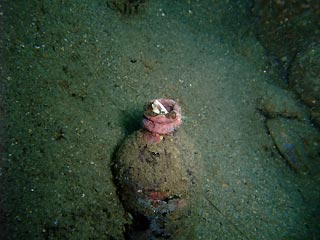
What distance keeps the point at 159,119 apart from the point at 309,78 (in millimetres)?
3139

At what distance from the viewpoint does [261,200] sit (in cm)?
342

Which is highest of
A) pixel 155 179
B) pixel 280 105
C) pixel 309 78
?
pixel 309 78

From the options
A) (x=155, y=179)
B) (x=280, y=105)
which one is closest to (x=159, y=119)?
(x=155, y=179)

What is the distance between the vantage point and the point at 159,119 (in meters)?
2.52

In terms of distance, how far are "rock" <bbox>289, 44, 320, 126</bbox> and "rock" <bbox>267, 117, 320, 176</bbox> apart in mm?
279

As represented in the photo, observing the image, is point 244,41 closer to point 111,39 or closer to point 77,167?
point 111,39

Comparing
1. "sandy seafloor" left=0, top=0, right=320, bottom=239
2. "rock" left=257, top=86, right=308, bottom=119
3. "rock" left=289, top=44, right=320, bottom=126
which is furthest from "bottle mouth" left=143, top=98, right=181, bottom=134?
"rock" left=289, top=44, right=320, bottom=126

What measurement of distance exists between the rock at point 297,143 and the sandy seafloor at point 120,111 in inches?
5.3

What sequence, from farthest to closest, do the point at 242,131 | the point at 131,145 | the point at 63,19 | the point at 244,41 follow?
1. the point at 244,41
2. the point at 242,131
3. the point at 63,19
4. the point at 131,145

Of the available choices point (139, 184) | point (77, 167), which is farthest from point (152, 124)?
point (77, 167)

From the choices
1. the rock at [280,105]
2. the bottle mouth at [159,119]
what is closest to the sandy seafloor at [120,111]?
the rock at [280,105]

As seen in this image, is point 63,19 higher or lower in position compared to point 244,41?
lower

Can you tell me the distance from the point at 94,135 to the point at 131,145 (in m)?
0.49

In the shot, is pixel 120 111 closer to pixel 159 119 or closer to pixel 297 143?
pixel 159 119
